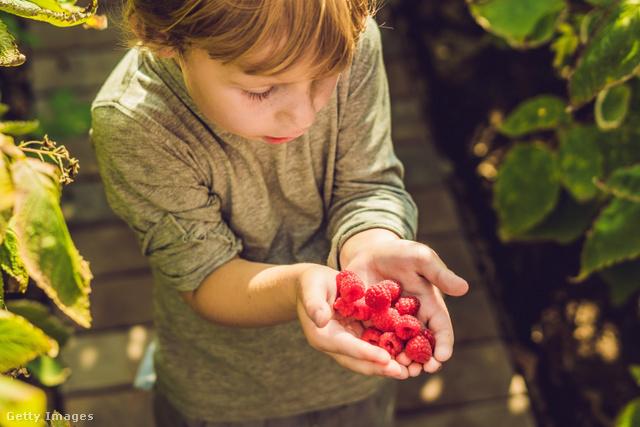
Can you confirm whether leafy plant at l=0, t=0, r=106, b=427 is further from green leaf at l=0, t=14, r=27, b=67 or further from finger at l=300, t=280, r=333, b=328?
finger at l=300, t=280, r=333, b=328

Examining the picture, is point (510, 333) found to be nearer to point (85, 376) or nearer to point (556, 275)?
point (556, 275)

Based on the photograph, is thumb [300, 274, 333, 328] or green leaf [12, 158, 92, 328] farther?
thumb [300, 274, 333, 328]

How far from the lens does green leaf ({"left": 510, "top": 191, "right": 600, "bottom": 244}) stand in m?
2.09

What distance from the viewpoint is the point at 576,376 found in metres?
2.20

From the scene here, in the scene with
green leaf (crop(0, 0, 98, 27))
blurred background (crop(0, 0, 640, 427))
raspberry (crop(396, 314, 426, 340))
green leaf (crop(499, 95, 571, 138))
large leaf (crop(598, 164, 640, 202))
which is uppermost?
green leaf (crop(0, 0, 98, 27))

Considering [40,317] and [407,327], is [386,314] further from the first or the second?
[40,317]

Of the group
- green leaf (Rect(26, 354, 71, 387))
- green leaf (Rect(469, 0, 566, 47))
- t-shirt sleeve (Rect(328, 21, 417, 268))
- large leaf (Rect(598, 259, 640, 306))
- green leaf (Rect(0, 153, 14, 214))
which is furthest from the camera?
large leaf (Rect(598, 259, 640, 306))

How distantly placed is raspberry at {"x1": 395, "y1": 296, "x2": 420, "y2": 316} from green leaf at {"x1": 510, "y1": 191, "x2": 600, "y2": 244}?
3.87 ft

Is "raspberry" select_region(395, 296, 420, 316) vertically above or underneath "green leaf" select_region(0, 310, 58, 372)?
underneath

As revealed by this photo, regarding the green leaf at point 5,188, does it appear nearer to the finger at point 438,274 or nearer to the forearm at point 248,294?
the forearm at point 248,294

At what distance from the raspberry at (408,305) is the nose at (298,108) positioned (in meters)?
0.37

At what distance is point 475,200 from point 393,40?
109 cm

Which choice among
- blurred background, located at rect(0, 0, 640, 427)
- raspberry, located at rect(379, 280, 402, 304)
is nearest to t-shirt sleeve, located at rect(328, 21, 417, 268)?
raspberry, located at rect(379, 280, 402, 304)

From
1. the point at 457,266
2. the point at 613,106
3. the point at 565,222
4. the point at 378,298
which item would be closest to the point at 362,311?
the point at 378,298
